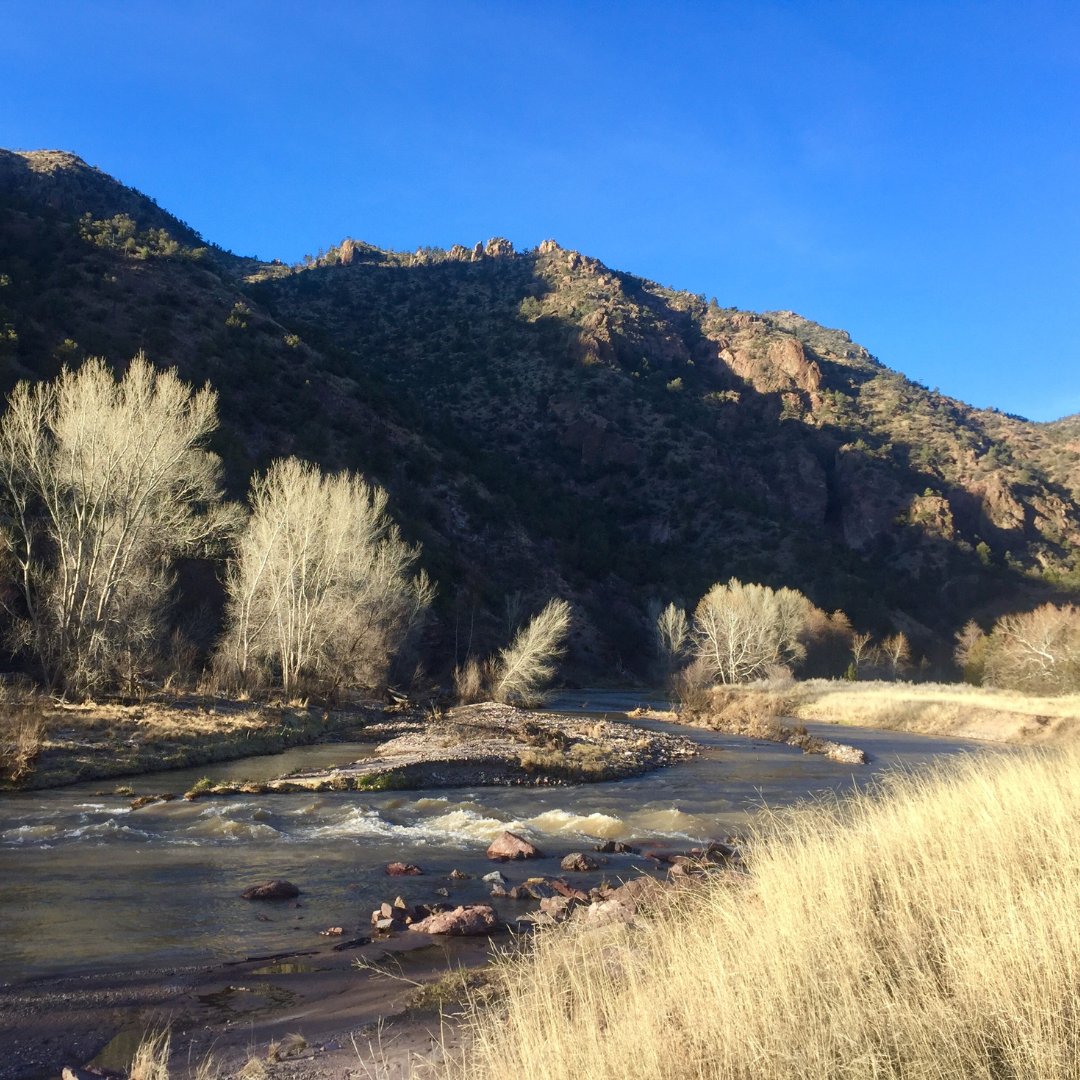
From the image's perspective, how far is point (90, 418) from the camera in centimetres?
2481

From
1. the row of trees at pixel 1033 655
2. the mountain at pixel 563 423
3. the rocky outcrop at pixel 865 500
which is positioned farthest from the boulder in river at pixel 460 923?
the rocky outcrop at pixel 865 500

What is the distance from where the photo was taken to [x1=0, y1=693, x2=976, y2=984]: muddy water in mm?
8570

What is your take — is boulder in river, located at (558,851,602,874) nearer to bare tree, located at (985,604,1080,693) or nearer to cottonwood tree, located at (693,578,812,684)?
bare tree, located at (985,604,1080,693)

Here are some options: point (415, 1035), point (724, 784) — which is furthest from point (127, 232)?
point (415, 1035)

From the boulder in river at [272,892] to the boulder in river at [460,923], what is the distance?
2.11 meters

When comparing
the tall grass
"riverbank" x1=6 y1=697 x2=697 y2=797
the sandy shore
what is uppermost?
the tall grass

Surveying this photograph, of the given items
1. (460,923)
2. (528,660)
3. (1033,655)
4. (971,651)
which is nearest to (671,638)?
(1033,655)

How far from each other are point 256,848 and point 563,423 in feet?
292

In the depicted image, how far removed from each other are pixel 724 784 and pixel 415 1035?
674 inches

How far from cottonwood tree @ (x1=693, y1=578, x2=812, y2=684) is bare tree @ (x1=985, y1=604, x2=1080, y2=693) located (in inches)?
565

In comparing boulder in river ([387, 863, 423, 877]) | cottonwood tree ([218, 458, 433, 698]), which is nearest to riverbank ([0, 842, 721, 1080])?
boulder in river ([387, 863, 423, 877])

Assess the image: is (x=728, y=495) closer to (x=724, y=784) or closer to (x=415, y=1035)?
(x=724, y=784)

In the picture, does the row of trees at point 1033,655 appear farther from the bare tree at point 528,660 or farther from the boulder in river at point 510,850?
the boulder in river at point 510,850

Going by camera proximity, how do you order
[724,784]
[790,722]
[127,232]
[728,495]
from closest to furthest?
[724,784]
[790,722]
[127,232]
[728,495]
